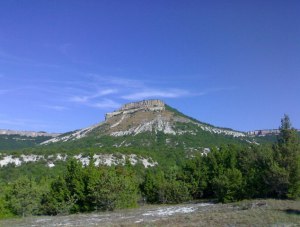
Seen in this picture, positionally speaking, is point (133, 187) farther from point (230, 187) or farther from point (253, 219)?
point (253, 219)

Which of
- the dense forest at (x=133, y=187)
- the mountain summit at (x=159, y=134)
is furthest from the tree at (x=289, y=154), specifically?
the mountain summit at (x=159, y=134)

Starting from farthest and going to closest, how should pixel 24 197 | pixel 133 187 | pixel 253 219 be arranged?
pixel 133 187 → pixel 24 197 → pixel 253 219

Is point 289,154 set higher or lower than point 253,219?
higher

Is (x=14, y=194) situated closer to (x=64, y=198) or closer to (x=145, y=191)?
(x=64, y=198)

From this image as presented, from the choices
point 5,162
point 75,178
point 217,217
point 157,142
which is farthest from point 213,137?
point 217,217

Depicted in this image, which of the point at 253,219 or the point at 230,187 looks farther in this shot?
the point at 230,187

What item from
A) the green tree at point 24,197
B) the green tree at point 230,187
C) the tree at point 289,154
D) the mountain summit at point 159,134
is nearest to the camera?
the tree at point 289,154

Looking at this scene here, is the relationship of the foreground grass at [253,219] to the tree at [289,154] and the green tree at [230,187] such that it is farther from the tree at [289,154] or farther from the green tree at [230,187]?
the green tree at [230,187]

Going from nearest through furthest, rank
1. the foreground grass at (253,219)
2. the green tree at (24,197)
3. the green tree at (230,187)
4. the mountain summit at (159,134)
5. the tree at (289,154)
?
1. the foreground grass at (253,219)
2. the tree at (289,154)
3. the green tree at (230,187)
4. the green tree at (24,197)
5. the mountain summit at (159,134)

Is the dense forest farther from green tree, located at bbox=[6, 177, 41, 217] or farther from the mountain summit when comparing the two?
the mountain summit

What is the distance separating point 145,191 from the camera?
75.2m

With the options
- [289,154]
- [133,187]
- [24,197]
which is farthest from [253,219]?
[24,197]

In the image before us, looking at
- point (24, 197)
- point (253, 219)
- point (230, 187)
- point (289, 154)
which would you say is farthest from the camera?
point (24, 197)

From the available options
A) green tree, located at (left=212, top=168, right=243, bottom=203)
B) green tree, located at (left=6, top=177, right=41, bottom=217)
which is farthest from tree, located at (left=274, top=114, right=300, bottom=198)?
green tree, located at (left=6, top=177, right=41, bottom=217)
